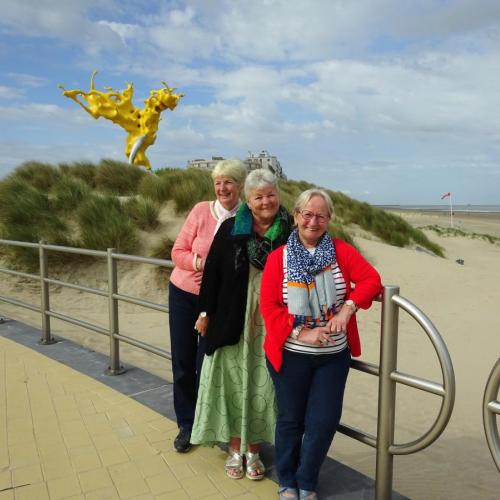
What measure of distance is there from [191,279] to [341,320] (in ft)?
3.23

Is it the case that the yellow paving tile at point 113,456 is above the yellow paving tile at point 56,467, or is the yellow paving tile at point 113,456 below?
above

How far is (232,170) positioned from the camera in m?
2.56

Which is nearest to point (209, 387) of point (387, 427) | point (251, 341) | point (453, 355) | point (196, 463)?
point (251, 341)

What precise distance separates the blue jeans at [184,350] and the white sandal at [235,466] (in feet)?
1.26

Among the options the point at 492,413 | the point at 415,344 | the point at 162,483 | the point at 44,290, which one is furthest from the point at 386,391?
A: the point at 415,344

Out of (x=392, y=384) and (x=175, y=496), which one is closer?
(x=392, y=384)

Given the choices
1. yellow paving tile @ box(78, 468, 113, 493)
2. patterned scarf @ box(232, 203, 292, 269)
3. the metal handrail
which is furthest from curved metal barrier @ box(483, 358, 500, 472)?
yellow paving tile @ box(78, 468, 113, 493)

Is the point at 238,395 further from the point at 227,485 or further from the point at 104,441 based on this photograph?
the point at 104,441

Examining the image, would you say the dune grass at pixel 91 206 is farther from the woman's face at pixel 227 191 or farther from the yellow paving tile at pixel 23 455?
the woman's face at pixel 227 191

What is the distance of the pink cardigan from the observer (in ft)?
8.61

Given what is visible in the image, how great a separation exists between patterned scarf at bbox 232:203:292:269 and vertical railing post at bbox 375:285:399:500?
1.75 ft

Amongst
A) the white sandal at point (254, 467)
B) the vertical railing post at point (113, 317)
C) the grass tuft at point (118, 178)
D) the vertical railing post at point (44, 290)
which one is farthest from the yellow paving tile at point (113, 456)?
the grass tuft at point (118, 178)

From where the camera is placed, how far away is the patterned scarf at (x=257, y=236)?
230 cm

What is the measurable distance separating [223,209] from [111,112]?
12975 millimetres
